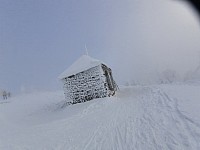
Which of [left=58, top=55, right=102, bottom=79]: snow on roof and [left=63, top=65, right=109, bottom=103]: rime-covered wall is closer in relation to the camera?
[left=63, top=65, right=109, bottom=103]: rime-covered wall

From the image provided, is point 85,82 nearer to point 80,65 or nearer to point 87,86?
point 87,86

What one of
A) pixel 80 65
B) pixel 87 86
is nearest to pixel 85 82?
pixel 87 86

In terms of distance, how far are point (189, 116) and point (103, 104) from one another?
12.9 m

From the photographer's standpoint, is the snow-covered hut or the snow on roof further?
the snow on roof

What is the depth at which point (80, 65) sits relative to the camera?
3006 centimetres

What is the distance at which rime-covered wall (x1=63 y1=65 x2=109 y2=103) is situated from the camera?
28375 mm

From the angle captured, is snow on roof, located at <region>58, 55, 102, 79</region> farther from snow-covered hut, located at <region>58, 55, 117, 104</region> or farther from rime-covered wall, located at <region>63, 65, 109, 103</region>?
rime-covered wall, located at <region>63, 65, 109, 103</region>

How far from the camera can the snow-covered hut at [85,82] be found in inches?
1119

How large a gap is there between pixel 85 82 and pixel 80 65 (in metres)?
2.18

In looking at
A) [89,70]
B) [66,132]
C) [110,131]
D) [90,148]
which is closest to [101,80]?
[89,70]

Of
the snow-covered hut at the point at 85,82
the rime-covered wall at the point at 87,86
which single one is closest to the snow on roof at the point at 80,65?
the snow-covered hut at the point at 85,82

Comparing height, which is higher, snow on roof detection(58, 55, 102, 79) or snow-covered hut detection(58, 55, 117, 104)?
snow on roof detection(58, 55, 102, 79)

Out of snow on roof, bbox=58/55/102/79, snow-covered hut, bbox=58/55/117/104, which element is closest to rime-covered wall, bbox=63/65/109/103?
snow-covered hut, bbox=58/55/117/104

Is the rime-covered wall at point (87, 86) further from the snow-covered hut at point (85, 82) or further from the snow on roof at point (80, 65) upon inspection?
the snow on roof at point (80, 65)
